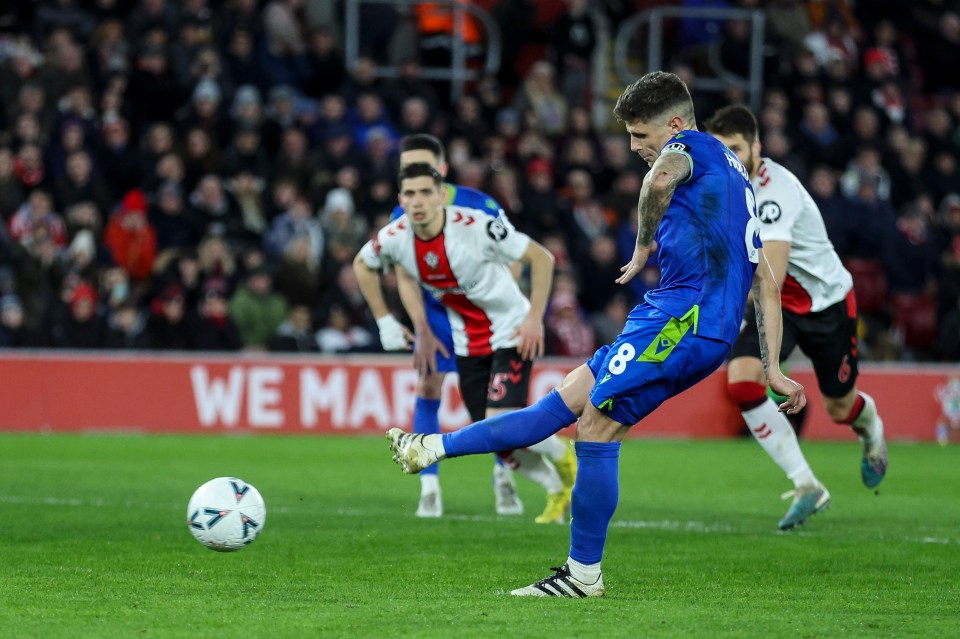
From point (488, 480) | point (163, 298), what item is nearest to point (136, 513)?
point (488, 480)

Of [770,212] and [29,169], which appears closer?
[770,212]

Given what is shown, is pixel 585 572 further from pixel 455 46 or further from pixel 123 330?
pixel 455 46

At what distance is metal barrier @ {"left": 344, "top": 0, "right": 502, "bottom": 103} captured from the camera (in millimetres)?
22000

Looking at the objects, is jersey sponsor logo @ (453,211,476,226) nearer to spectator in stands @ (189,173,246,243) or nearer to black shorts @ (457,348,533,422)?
black shorts @ (457,348,533,422)

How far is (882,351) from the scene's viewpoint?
778 inches

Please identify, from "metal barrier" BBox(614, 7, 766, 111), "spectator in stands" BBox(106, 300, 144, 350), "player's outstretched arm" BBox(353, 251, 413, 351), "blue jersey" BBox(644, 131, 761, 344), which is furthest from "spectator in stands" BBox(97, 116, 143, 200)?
"blue jersey" BBox(644, 131, 761, 344)

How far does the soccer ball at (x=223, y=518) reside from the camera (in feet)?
24.3

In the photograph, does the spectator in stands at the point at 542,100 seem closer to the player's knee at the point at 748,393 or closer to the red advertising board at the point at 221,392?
the red advertising board at the point at 221,392

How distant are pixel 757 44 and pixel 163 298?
991 centimetres

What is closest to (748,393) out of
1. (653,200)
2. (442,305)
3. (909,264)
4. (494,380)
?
(494,380)

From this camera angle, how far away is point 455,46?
22.2m

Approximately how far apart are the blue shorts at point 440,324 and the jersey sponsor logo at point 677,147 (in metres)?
4.11

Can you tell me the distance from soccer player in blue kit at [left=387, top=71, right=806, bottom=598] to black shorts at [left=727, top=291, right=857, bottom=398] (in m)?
3.44

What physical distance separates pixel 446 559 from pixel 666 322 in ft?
6.54
